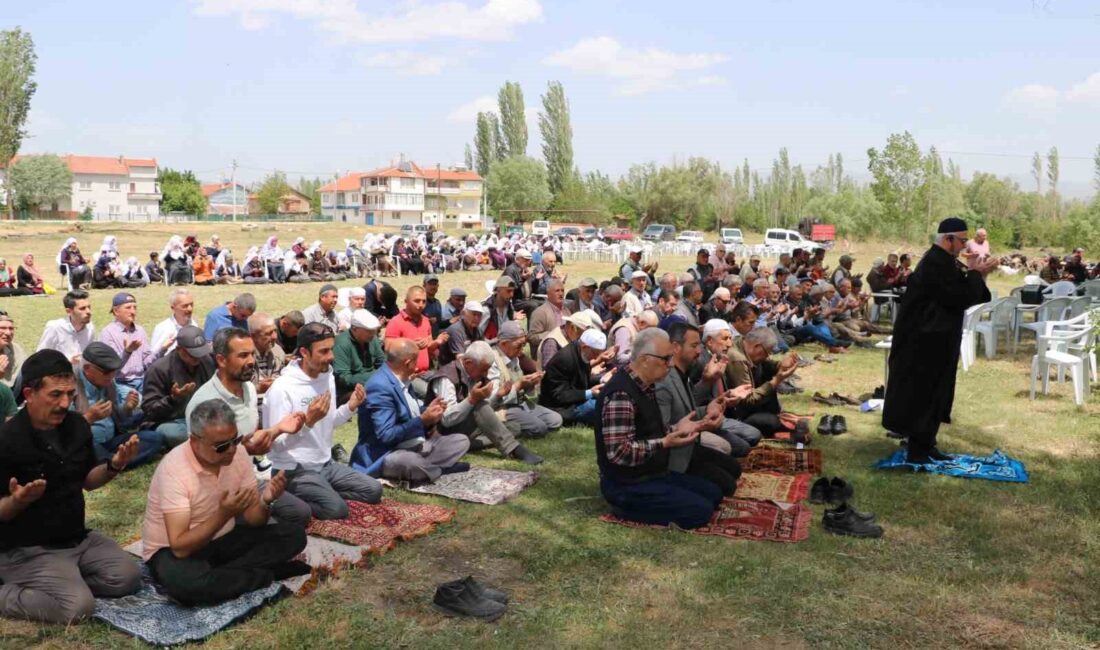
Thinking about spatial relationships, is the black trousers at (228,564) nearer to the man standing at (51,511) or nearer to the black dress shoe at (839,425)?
the man standing at (51,511)

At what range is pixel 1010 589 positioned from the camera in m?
4.77

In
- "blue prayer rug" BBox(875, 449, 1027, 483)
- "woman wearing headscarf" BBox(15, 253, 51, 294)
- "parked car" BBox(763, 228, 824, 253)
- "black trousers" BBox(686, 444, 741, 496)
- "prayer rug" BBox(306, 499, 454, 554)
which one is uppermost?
"parked car" BBox(763, 228, 824, 253)

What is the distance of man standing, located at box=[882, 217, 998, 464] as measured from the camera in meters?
7.07

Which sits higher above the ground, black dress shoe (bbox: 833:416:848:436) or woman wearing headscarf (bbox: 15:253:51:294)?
woman wearing headscarf (bbox: 15:253:51:294)

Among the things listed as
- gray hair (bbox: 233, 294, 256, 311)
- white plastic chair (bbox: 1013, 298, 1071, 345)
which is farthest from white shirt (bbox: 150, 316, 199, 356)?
white plastic chair (bbox: 1013, 298, 1071, 345)

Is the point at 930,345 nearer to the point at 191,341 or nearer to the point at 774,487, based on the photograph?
the point at 774,487

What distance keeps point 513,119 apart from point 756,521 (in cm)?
7437

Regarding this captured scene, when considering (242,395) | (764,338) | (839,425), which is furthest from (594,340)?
(242,395)

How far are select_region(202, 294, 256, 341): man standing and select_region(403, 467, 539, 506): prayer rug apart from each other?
115 inches

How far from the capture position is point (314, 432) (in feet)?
19.1

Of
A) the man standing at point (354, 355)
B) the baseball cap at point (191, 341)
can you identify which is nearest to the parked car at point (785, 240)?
the man standing at point (354, 355)

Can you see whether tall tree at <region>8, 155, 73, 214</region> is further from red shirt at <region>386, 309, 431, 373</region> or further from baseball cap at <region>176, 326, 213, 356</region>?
baseball cap at <region>176, 326, 213, 356</region>

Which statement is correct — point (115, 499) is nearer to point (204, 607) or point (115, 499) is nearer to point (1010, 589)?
point (204, 607)

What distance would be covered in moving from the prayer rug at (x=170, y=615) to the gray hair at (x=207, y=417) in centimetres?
87
